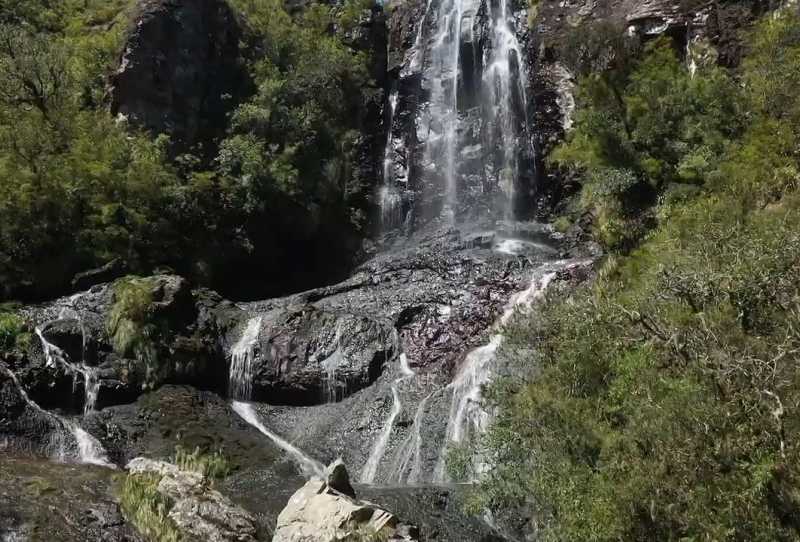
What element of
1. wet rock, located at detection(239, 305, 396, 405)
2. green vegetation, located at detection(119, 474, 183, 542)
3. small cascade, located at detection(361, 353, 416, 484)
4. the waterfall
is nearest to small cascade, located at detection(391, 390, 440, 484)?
small cascade, located at detection(361, 353, 416, 484)

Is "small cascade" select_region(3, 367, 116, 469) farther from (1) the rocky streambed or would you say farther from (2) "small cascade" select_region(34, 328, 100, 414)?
(2) "small cascade" select_region(34, 328, 100, 414)

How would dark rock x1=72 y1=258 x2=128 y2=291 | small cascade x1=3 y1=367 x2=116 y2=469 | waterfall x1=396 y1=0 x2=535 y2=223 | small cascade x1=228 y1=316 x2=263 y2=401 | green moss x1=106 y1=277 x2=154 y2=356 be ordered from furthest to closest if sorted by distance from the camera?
waterfall x1=396 y1=0 x2=535 y2=223
dark rock x1=72 y1=258 x2=128 y2=291
small cascade x1=228 y1=316 x2=263 y2=401
green moss x1=106 y1=277 x2=154 y2=356
small cascade x1=3 y1=367 x2=116 y2=469

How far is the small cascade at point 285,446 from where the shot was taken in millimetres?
15844

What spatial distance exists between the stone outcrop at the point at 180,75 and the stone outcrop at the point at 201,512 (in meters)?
Result: 18.2

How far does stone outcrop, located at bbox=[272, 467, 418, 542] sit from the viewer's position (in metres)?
10.0

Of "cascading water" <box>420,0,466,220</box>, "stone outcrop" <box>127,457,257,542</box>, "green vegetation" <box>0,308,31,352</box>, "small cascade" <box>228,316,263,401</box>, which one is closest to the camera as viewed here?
"stone outcrop" <box>127,457,257,542</box>

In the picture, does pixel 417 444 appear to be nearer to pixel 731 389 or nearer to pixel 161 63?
pixel 731 389

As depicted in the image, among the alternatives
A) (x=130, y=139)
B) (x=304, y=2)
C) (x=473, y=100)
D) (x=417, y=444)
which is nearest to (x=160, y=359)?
(x=417, y=444)

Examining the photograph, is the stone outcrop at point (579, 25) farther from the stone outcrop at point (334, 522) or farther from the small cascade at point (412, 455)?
the stone outcrop at point (334, 522)

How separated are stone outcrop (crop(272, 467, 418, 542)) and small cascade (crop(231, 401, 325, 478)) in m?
3.85

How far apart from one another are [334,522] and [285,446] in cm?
705

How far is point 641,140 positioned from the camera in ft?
74.3

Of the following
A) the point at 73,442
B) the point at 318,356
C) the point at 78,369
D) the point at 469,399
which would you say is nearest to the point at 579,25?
the point at 318,356

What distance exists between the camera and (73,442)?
15742mm
